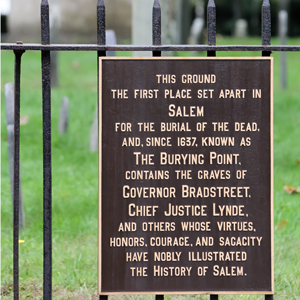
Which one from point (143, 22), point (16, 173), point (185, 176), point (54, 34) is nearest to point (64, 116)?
point (143, 22)

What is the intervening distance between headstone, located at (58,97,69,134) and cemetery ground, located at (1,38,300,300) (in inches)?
6.1

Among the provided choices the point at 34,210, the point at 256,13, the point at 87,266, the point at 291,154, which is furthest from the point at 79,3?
the point at 256,13

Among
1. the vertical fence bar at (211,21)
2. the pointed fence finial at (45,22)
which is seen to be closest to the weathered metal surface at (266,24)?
the vertical fence bar at (211,21)

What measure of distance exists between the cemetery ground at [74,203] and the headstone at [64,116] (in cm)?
16

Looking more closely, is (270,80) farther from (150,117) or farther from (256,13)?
(256,13)

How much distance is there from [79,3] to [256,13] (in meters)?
19.3

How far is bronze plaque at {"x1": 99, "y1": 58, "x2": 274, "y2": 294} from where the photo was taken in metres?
2.93

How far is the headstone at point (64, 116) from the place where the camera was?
7.86 metres

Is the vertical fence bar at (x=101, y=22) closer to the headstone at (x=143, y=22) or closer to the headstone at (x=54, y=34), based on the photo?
the headstone at (x=143, y=22)

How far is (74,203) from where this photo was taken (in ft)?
17.4

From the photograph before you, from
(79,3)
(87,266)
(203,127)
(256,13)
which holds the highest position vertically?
(256,13)

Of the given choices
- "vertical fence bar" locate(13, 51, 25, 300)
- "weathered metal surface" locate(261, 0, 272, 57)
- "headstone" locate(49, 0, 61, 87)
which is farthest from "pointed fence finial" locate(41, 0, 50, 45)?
"headstone" locate(49, 0, 61, 87)

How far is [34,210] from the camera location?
519cm

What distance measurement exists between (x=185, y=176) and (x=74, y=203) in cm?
254
